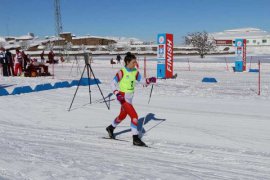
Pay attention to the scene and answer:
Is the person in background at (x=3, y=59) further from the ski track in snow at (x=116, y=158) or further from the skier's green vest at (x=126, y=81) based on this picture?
the skier's green vest at (x=126, y=81)

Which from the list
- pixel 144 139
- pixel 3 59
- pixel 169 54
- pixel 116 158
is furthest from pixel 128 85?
pixel 3 59

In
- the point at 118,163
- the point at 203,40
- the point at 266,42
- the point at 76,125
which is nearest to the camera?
the point at 118,163

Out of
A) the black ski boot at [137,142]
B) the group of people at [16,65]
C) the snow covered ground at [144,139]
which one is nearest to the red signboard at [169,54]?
the snow covered ground at [144,139]

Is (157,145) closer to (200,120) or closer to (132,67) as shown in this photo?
(132,67)

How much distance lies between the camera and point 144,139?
7.59m

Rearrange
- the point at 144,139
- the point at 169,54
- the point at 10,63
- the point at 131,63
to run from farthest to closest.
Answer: the point at 10,63 → the point at 169,54 → the point at 144,139 → the point at 131,63

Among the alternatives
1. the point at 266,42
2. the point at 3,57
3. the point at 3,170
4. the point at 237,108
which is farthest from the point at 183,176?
the point at 266,42

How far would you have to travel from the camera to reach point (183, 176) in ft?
16.1

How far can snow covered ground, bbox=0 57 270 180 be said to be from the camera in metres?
5.10

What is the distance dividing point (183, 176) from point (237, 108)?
7.02 m

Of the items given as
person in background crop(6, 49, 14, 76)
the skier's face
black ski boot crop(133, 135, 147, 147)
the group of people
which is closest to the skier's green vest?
the skier's face

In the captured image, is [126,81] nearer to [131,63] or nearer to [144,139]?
[131,63]

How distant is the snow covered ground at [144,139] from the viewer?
5.10 meters

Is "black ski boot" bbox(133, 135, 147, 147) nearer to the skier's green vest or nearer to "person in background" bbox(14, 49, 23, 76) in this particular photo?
the skier's green vest
